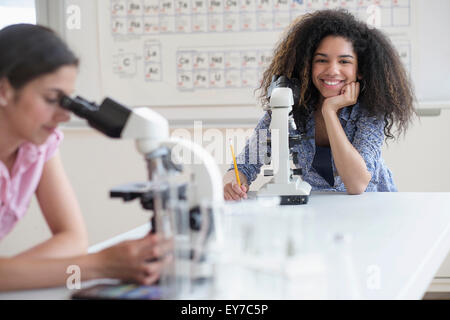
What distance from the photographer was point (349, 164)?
5.92ft

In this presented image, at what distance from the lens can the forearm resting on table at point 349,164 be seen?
1.81 meters

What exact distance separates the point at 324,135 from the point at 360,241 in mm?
946

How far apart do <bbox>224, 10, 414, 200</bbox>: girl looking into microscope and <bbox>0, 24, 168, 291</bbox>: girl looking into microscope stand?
83 centimetres

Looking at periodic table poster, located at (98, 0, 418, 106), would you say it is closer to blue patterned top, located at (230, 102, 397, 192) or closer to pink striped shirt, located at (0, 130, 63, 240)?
Result: blue patterned top, located at (230, 102, 397, 192)

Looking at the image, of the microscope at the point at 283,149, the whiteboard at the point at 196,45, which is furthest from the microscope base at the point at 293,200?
the whiteboard at the point at 196,45

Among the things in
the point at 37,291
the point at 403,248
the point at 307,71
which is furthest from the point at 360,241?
the point at 307,71

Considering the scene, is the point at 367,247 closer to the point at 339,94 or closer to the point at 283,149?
the point at 283,149

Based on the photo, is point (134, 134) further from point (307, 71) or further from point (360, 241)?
point (307, 71)

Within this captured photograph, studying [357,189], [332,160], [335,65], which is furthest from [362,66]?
[357,189]

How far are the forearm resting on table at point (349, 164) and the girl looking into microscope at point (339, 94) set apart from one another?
61 millimetres

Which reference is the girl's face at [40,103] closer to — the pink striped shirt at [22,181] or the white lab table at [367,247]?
the pink striped shirt at [22,181]

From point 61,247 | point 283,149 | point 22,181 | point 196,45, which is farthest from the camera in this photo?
point 196,45

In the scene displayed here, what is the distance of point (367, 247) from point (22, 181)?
77cm

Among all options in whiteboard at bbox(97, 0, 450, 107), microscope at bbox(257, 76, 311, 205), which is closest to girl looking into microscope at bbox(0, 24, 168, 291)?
microscope at bbox(257, 76, 311, 205)
